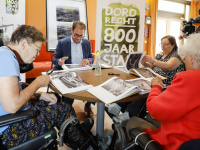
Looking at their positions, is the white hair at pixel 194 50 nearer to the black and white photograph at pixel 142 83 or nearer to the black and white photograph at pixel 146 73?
the black and white photograph at pixel 142 83

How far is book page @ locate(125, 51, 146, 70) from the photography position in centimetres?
152

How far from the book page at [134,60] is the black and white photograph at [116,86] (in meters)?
0.41

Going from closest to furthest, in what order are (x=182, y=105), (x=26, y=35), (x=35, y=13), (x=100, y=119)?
(x=182, y=105) → (x=26, y=35) → (x=100, y=119) → (x=35, y=13)

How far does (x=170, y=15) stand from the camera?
6.24 meters

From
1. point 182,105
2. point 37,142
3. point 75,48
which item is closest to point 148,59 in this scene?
point 182,105

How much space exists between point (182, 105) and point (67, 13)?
11.9ft

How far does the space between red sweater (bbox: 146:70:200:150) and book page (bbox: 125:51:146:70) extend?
0.80 meters

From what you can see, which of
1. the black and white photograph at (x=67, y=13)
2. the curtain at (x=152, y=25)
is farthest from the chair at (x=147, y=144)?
the curtain at (x=152, y=25)

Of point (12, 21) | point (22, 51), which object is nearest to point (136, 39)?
point (22, 51)

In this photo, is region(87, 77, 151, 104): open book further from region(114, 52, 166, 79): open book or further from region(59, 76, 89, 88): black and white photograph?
region(114, 52, 166, 79): open book

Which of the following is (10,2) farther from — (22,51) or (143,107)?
(143,107)

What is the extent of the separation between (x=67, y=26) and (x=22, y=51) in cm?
293

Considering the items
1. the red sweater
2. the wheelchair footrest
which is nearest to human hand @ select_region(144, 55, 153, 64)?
the red sweater

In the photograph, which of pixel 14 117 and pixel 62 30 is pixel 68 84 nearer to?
pixel 14 117
